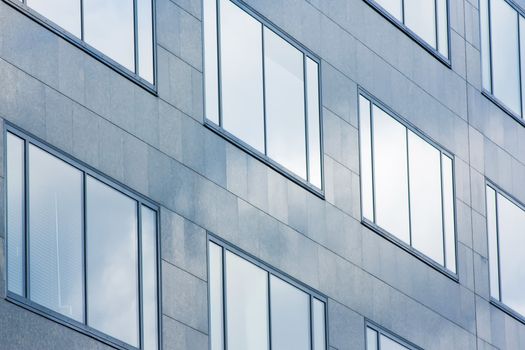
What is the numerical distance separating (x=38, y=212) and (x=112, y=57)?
12.2ft

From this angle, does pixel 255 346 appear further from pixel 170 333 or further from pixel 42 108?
pixel 42 108

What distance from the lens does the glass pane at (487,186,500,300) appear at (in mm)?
43875

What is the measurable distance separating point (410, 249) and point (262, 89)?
6569 mm

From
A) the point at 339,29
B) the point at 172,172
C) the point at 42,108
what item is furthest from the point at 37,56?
the point at 339,29

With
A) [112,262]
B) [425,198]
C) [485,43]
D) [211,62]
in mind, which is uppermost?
[485,43]

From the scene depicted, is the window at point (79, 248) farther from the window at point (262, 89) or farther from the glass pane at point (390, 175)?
the glass pane at point (390, 175)

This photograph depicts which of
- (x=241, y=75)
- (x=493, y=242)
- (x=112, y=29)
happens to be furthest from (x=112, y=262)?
(x=493, y=242)

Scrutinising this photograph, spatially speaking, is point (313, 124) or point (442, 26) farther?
point (442, 26)

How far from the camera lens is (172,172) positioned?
31891mm

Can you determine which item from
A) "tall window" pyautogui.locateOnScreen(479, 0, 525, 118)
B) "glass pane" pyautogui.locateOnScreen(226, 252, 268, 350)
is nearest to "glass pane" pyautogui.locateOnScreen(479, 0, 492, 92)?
"tall window" pyautogui.locateOnScreen(479, 0, 525, 118)

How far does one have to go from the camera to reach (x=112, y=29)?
30859 millimetres

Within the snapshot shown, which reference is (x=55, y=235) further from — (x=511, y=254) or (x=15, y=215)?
(x=511, y=254)

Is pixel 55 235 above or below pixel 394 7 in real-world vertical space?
below

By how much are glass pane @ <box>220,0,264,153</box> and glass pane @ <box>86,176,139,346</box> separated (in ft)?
13.5
